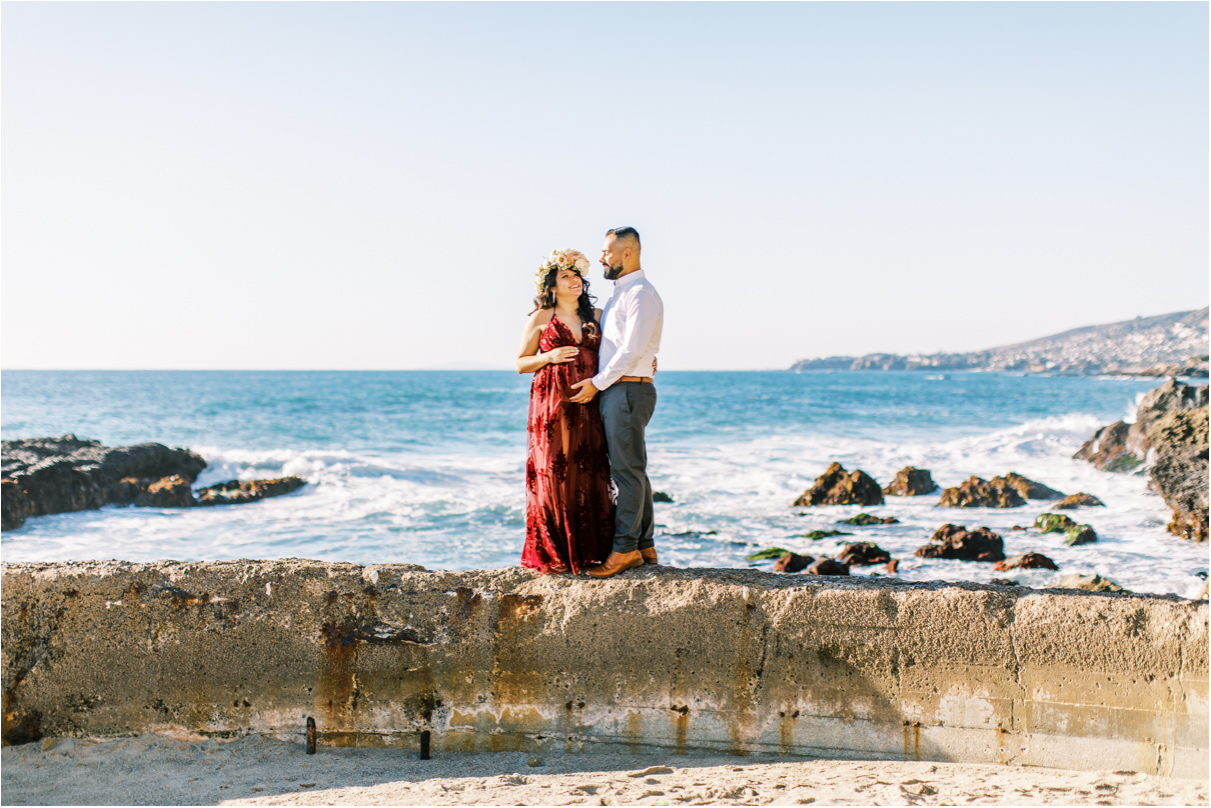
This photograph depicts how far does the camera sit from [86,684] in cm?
372

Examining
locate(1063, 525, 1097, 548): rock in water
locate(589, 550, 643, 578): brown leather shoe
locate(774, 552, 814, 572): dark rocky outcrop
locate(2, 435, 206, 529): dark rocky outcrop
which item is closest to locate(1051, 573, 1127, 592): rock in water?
locate(774, 552, 814, 572): dark rocky outcrop

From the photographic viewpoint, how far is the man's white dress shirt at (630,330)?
153 inches

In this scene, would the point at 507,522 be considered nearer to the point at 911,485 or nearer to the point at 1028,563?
the point at 1028,563

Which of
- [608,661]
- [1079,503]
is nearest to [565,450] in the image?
[608,661]

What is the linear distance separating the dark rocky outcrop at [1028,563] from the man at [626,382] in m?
7.31

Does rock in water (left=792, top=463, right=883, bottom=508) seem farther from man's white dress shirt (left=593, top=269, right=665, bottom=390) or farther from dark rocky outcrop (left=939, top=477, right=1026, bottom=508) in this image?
man's white dress shirt (left=593, top=269, right=665, bottom=390)

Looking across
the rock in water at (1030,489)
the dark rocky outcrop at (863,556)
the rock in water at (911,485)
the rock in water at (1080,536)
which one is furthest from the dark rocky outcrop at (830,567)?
the rock in water at (911,485)

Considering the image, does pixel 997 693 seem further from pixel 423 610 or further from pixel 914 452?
pixel 914 452

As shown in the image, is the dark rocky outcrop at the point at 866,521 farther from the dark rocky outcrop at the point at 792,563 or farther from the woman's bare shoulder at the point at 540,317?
the woman's bare shoulder at the point at 540,317

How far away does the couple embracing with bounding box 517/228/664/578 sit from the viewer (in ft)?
12.9

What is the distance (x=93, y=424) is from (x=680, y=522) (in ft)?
103

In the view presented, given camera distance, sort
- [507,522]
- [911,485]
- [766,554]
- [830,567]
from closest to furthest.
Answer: [830,567] < [766,554] < [507,522] < [911,485]

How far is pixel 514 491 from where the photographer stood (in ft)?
53.6

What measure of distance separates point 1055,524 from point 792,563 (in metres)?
4.81
